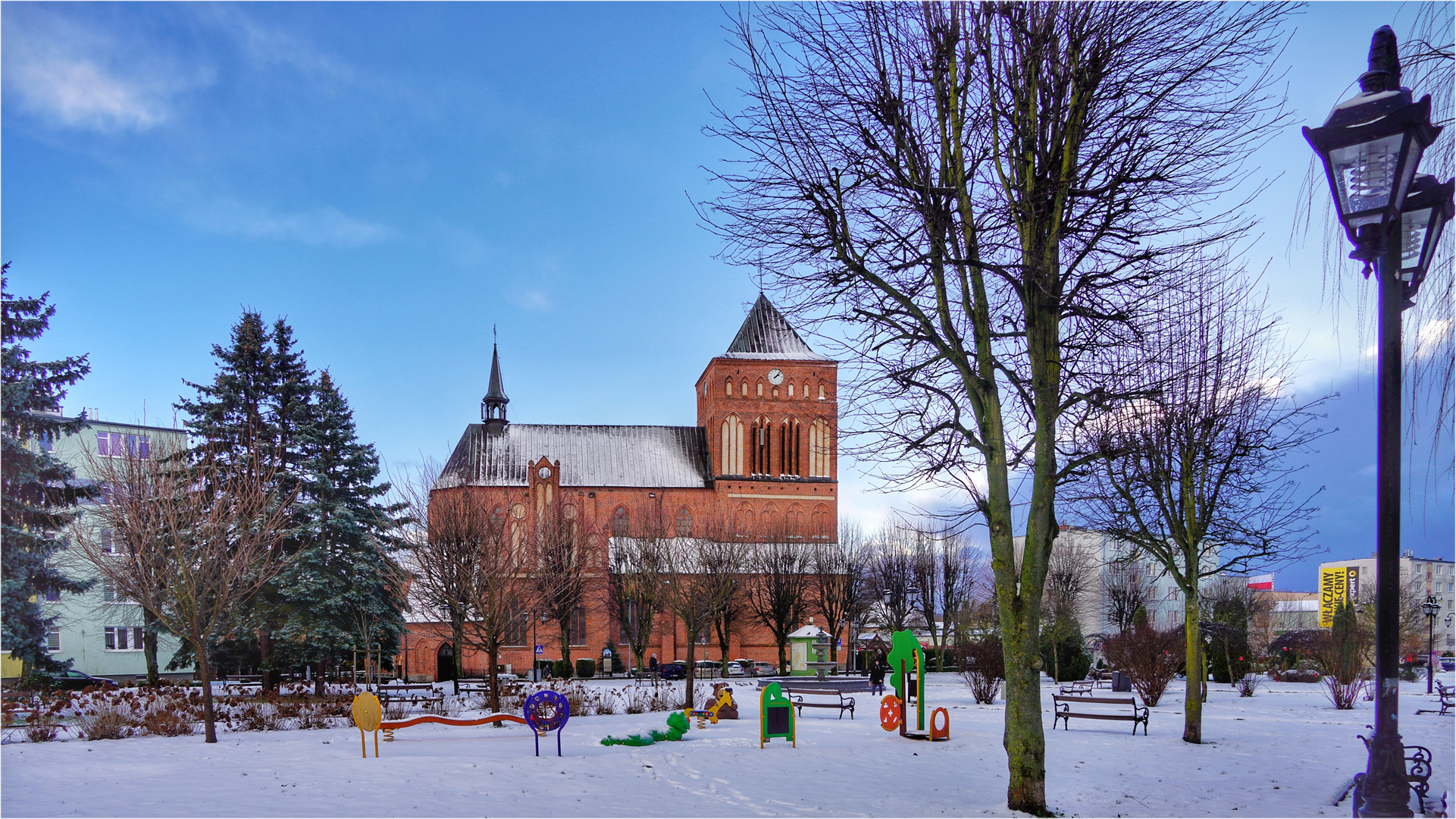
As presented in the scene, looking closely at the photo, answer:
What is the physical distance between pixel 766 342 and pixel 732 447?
23.0 ft

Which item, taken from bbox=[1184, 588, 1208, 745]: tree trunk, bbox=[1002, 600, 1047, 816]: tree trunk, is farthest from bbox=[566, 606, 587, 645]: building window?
bbox=[1002, 600, 1047, 816]: tree trunk

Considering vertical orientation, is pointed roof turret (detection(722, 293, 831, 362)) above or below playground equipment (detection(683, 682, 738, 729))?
above

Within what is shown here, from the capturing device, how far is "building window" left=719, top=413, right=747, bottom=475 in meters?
57.1

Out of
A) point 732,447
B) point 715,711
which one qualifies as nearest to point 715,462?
point 732,447

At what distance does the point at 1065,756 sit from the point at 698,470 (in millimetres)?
45183

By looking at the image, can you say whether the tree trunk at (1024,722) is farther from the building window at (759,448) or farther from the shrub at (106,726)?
the building window at (759,448)

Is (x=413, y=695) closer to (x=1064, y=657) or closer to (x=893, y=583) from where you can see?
(x=1064, y=657)

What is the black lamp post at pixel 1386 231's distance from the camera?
5.22 m

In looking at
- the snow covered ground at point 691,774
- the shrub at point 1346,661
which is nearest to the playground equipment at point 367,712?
the snow covered ground at point 691,774

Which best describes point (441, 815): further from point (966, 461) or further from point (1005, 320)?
point (1005, 320)

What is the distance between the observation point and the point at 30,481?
2294 centimetres

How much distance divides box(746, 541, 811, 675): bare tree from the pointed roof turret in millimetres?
13707

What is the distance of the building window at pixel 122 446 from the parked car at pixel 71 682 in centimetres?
653

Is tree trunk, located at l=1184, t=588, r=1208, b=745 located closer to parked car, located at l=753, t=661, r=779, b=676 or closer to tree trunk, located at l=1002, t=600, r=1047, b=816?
tree trunk, located at l=1002, t=600, r=1047, b=816
